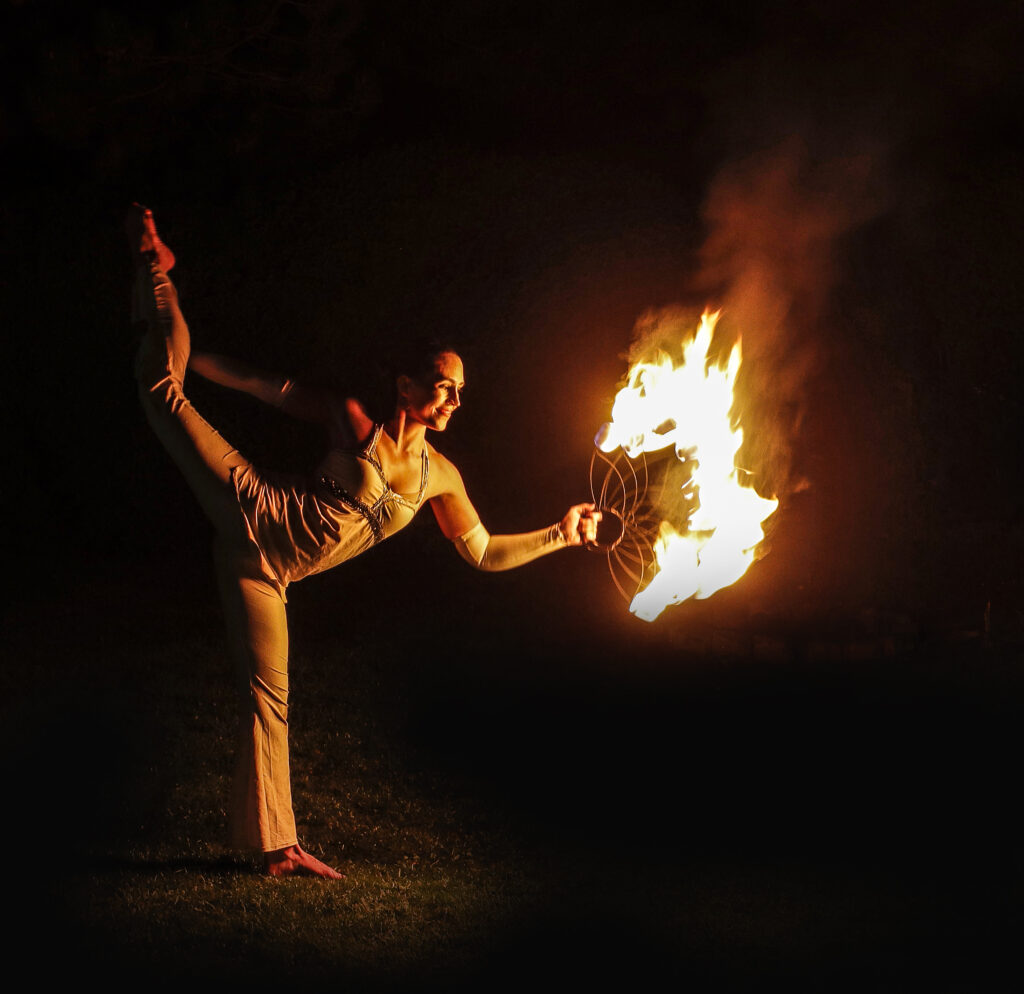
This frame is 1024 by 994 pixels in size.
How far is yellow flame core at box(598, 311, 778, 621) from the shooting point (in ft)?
15.7

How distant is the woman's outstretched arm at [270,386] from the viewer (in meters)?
4.14

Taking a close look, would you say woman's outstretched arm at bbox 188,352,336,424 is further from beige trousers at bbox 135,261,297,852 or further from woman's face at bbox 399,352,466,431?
woman's face at bbox 399,352,466,431

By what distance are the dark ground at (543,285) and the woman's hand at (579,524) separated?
2267mm

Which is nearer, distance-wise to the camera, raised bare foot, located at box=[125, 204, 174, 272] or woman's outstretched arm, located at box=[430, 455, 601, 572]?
raised bare foot, located at box=[125, 204, 174, 272]

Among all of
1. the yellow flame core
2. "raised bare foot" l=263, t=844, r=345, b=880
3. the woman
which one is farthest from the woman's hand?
"raised bare foot" l=263, t=844, r=345, b=880

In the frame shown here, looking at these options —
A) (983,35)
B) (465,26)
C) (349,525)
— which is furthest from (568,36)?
(349,525)

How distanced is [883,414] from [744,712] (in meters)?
2.83

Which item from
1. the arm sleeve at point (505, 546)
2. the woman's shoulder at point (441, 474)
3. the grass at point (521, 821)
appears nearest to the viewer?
the grass at point (521, 821)

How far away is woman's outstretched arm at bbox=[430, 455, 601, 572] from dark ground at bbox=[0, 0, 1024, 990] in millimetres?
2205

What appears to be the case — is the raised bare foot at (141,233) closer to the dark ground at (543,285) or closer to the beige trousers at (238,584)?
the beige trousers at (238,584)

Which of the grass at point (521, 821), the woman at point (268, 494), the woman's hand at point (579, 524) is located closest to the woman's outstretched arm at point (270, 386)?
the woman at point (268, 494)

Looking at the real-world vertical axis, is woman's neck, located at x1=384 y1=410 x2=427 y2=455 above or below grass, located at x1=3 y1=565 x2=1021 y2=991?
above

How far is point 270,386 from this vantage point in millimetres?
4137

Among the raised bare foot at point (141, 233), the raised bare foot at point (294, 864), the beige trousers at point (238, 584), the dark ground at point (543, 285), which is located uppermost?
the dark ground at point (543, 285)
